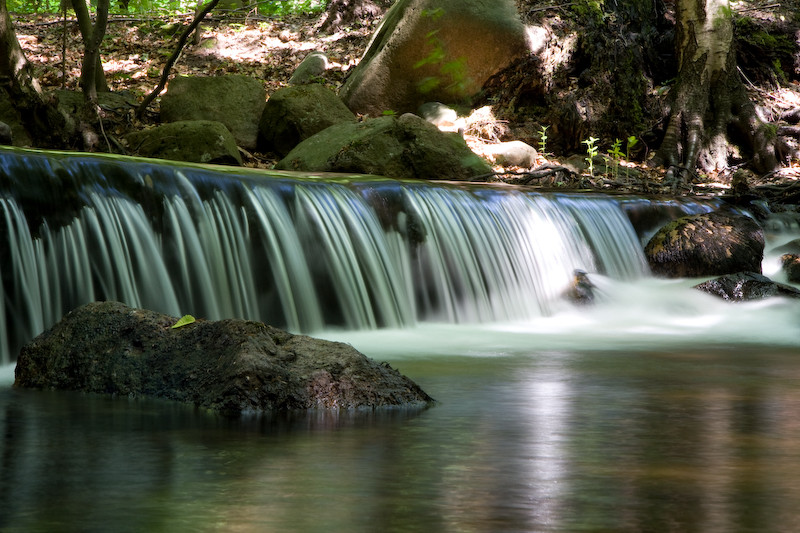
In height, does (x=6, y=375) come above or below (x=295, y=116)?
below

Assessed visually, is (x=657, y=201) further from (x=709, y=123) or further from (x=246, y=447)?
(x=246, y=447)

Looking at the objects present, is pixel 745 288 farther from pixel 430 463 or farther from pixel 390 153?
pixel 430 463

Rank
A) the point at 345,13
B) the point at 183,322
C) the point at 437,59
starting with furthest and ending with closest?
the point at 345,13 → the point at 437,59 → the point at 183,322

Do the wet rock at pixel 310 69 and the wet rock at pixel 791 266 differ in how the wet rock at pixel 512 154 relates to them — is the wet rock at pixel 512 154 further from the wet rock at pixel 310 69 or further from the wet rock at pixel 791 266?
the wet rock at pixel 791 266

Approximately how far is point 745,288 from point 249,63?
35.5 feet

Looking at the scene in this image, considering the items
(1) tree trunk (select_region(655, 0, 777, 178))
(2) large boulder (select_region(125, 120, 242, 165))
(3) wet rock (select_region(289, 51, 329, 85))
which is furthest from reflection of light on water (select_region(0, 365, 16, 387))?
(3) wet rock (select_region(289, 51, 329, 85))

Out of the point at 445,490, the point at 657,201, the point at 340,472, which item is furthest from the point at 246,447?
the point at 657,201

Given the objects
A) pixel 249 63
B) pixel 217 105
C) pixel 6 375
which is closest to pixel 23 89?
pixel 217 105

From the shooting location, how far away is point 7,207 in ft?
19.4

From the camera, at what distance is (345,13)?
18906mm

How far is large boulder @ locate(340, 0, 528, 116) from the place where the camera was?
49.5 feet

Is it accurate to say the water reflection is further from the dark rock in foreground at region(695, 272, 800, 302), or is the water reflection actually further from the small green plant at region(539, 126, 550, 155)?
the small green plant at region(539, 126, 550, 155)

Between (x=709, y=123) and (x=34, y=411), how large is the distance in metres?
12.9

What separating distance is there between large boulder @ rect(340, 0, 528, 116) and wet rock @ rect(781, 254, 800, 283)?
6433mm
